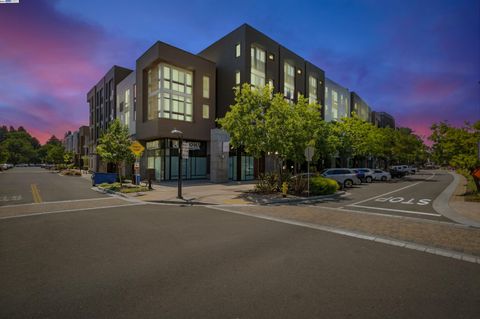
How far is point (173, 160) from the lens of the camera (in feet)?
95.6

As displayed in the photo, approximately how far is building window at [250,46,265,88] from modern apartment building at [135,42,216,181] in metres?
4.90

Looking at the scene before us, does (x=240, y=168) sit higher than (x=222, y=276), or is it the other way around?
(x=240, y=168)

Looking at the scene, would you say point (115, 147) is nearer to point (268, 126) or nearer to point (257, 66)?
point (268, 126)

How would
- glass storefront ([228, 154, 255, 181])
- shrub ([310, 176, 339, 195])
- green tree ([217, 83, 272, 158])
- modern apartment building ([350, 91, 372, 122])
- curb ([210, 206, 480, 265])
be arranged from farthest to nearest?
Result: modern apartment building ([350, 91, 372, 122]) → glass storefront ([228, 154, 255, 181]) → shrub ([310, 176, 339, 195]) → green tree ([217, 83, 272, 158]) → curb ([210, 206, 480, 265])

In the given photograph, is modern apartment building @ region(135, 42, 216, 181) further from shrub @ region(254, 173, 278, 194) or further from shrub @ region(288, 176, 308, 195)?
shrub @ region(288, 176, 308, 195)

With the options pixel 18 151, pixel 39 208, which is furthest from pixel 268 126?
pixel 18 151

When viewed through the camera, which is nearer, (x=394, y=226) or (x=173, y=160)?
(x=394, y=226)

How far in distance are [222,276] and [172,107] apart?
24.9 m

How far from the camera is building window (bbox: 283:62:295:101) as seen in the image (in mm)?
37094

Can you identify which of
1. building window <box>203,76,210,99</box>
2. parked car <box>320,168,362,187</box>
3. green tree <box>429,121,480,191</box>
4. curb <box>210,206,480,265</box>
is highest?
building window <box>203,76,210,99</box>

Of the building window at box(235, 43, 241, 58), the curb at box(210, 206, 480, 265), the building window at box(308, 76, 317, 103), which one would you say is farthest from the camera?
the building window at box(308, 76, 317, 103)

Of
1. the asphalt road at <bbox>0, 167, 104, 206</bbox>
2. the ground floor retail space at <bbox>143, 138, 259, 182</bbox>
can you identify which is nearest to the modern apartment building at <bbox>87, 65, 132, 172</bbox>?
the ground floor retail space at <bbox>143, 138, 259, 182</bbox>

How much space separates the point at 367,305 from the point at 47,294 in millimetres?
4982

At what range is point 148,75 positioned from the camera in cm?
2928
